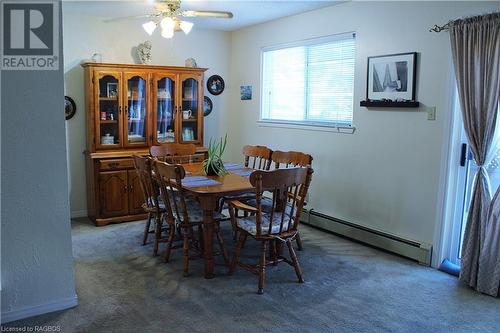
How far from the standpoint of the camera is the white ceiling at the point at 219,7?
4316 mm

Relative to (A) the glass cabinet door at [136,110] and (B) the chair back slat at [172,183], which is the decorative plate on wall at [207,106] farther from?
(B) the chair back slat at [172,183]

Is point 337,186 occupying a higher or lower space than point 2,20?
lower

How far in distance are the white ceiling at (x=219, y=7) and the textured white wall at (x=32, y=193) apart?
5.72 ft

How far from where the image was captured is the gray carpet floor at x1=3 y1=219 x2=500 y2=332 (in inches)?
107

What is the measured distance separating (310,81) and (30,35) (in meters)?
2.89

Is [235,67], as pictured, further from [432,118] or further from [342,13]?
[432,118]

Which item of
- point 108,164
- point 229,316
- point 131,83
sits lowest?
point 229,316

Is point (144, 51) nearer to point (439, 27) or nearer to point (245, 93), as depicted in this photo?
point (245, 93)

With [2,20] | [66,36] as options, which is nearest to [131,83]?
[66,36]

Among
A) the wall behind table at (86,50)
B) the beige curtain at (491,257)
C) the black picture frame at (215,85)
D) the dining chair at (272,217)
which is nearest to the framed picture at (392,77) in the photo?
the beige curtain at (491,257)

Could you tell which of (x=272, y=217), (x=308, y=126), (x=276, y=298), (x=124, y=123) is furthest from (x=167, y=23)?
(x=276, y=298)

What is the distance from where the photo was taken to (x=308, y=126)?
488 centimetres

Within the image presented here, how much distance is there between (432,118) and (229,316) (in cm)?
223

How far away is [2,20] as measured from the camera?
8.98 ft
